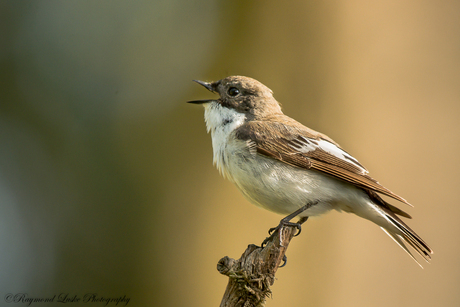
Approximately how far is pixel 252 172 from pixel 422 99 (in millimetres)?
3502

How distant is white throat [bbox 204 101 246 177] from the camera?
2.98m

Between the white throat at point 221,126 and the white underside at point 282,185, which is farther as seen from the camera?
the white throat at point 221,126

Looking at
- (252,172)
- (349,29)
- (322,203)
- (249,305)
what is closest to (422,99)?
(349,29)

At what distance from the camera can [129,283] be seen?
5555 millimetres

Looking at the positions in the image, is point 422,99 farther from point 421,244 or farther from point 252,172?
point 252,172

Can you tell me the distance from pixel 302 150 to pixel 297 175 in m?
0.23

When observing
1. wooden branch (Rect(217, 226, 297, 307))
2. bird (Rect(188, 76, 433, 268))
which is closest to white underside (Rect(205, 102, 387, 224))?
bird (Rect(188, 76, 433, 268))

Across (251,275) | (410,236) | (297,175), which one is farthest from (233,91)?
(410,236)

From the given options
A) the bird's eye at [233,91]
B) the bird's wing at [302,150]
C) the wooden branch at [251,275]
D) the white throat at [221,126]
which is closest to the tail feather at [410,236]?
the bird's wing at [302,150]

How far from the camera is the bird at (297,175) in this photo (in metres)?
2.73

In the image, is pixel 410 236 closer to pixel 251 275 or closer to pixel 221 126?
pixel 251 275

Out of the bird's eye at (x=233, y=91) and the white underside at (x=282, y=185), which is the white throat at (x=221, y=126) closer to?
the white underside at (x=282, y=185)

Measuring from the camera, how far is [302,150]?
9.53 ft

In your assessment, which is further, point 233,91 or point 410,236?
point 233,91
